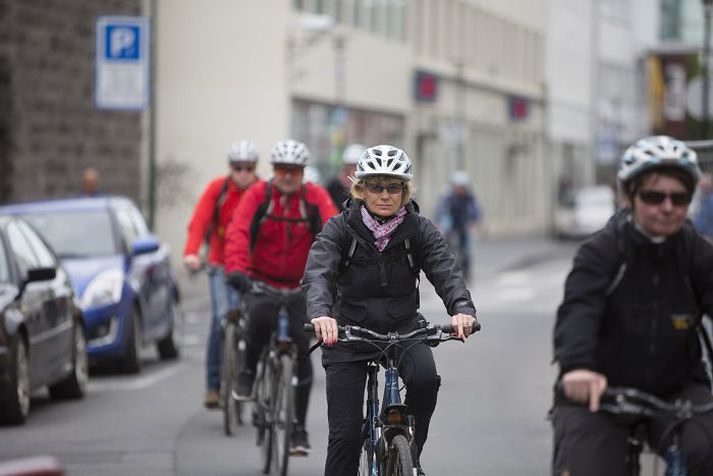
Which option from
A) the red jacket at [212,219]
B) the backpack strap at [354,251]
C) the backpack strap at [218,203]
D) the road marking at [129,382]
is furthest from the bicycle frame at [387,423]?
the road marking at [129,382]

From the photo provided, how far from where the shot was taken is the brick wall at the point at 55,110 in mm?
29844

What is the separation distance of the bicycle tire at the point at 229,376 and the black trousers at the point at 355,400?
15.6 ft

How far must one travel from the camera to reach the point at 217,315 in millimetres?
14109

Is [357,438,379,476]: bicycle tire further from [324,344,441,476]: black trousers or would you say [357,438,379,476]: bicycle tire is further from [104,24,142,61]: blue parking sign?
[104,24,142,61]: blue parking sign

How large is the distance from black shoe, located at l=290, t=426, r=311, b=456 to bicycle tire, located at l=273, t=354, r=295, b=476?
0.18ft

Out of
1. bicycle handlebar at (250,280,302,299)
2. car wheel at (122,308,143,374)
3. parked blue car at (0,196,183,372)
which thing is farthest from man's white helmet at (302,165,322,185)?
car wheel at (122,308,143,374)

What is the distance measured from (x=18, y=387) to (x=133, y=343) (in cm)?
396

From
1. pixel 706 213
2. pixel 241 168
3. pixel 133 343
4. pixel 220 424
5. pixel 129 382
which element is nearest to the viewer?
pixel 220 424

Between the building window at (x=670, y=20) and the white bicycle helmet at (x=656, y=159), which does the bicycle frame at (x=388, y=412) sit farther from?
the building window at (x=670, y=20)

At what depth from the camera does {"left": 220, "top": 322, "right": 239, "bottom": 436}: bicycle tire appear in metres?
13.2

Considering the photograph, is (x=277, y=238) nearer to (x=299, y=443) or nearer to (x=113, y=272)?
(x=299, y=443)

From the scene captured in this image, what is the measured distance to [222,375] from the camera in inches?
542

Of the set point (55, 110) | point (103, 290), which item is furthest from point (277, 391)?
point (55, 110)

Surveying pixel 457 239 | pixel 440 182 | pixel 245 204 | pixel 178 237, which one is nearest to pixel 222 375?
pixel 245 204
